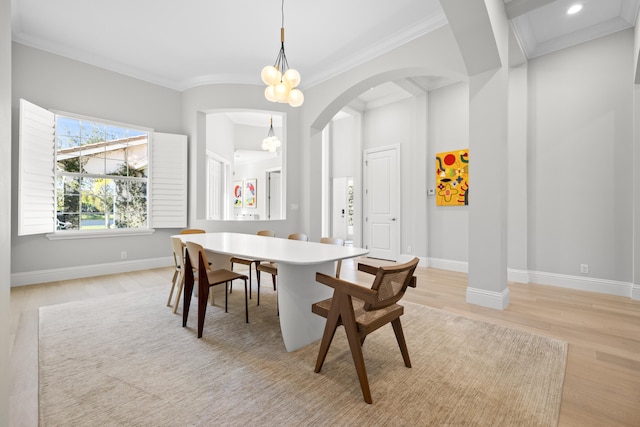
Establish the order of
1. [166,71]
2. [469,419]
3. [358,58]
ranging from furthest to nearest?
[166,71] → [358,58] → [469,419]

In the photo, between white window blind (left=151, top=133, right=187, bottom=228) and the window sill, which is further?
white window blind (left=151, top=133, right=187, bottom=228)

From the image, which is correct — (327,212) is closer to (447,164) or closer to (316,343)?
(447,164)

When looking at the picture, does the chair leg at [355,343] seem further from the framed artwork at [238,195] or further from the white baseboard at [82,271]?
the framed artwork at [238,195]

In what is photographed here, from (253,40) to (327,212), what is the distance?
4.35m

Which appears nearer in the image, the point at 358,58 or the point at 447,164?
the point at 358,58

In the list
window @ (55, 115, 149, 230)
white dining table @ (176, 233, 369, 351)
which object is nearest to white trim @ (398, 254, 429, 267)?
white dining table @ (176, 233, 369, 351)

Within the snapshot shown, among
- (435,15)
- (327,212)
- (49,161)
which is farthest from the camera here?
(327,212)

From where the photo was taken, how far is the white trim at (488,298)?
3.00 metres

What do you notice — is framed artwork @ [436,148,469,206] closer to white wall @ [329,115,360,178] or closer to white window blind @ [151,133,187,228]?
white wall @ [329,115,360,178]

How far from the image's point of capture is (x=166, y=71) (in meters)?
4.80

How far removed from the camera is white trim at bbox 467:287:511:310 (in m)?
3.00

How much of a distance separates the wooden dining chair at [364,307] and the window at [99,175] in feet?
14.5

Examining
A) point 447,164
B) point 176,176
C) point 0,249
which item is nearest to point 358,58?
point 447,164

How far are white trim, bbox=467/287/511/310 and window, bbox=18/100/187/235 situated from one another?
4.61 meters
